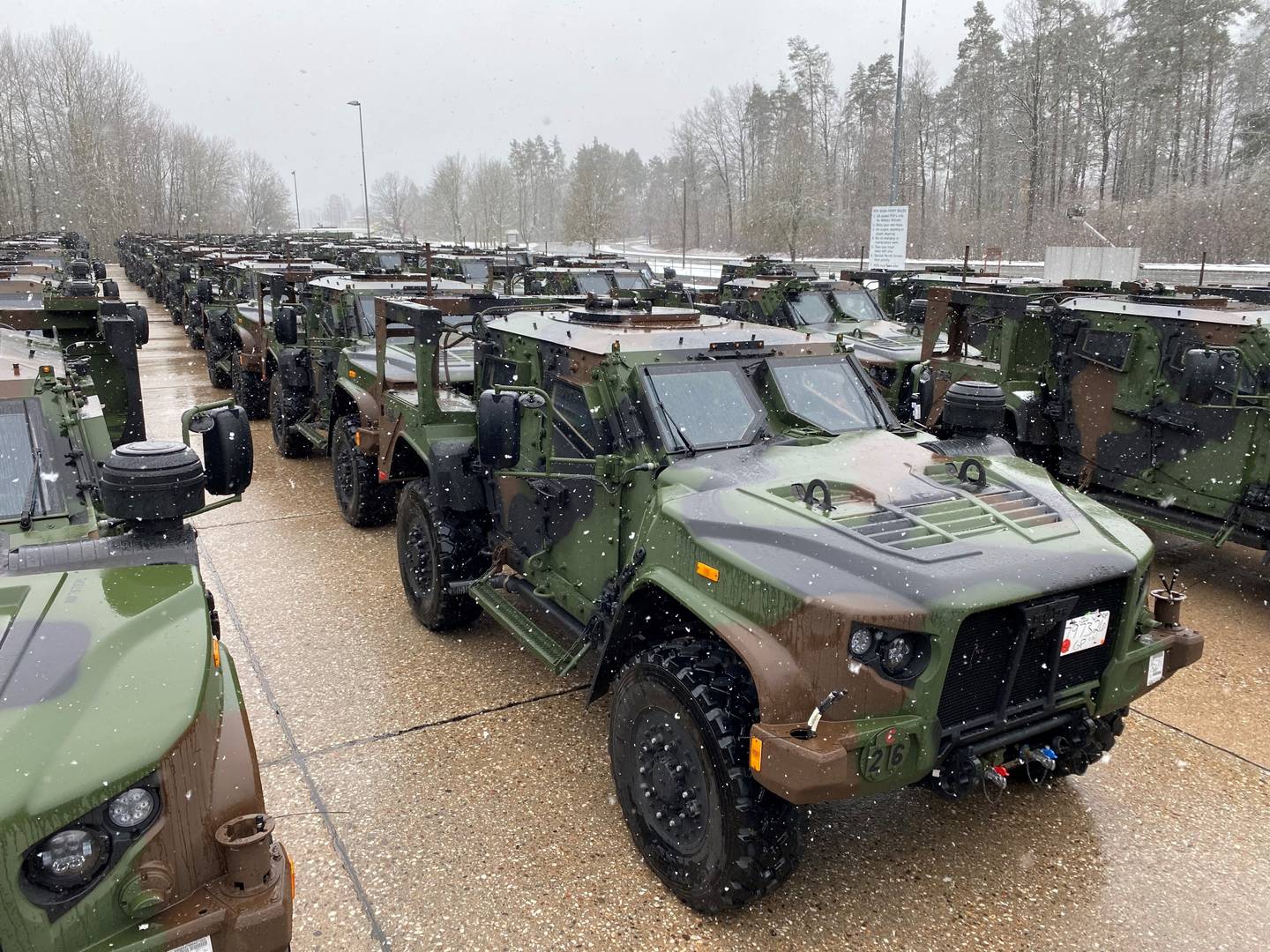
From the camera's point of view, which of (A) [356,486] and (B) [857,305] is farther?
(B) [857,305]

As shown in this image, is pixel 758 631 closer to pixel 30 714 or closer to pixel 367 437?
pixel 30 714

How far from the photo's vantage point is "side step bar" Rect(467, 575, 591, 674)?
443cm

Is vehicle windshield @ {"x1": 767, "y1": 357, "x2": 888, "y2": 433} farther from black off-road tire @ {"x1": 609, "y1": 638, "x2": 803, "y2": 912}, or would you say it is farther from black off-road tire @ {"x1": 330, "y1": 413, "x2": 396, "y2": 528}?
black off-road tire @ {"x1": 330, "y1": 413, "x2": 396, "y2": 528}

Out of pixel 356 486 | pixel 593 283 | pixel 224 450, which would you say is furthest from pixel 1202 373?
pixel 593 283

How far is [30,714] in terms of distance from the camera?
212cm

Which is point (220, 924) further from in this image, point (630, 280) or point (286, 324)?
point (630, 280)

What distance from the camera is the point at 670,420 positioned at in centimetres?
428

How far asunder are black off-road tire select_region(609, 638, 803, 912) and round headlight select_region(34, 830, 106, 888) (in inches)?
74.2

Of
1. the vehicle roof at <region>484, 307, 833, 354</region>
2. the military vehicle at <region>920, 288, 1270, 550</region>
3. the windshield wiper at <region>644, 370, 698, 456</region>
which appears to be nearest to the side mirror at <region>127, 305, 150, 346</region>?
the vehicle roof at <region>484, 307, 833, 354</region>

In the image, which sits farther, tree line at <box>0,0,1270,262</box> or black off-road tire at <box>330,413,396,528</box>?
tree line at <box>0,0,1270,262</box>

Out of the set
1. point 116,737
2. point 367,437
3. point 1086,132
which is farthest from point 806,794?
point 1086,132

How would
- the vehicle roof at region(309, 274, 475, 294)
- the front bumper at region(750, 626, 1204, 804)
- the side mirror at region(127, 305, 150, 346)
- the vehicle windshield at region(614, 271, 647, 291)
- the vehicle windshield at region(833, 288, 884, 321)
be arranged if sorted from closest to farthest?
the front bumper at region(750, 626, 1204, 804)
the side mirror at region(127, 305, 150, 346)
the vehicle roof at region(309, 274, 475, 294)
the vehicle windshield at region(833, 288, 884, 321)
the vehicle windshield at region(614, 271, 647, 291)

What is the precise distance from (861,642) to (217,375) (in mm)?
14841

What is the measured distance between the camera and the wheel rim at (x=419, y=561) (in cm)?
599
